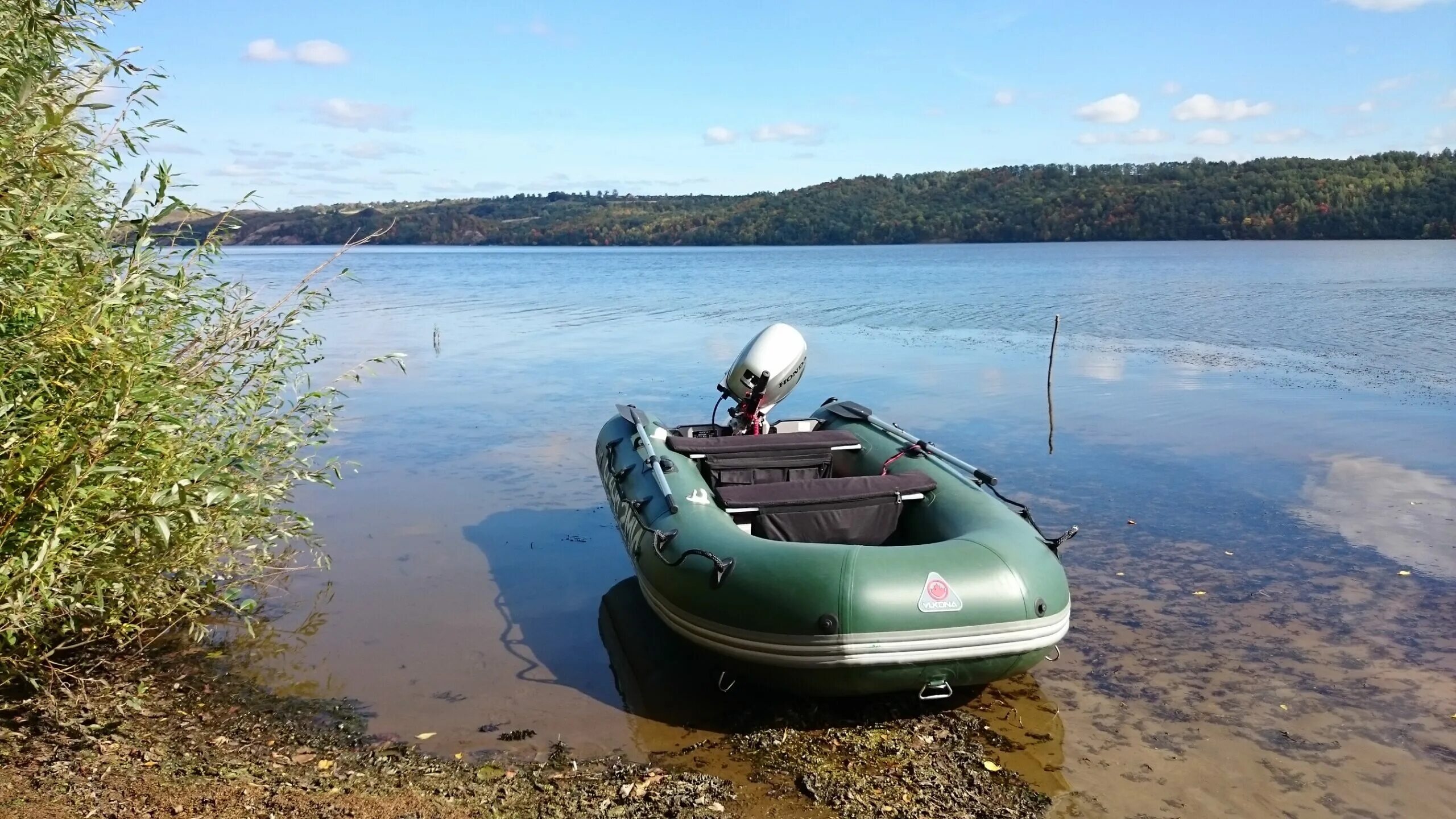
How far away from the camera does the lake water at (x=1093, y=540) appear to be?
4.32 meters

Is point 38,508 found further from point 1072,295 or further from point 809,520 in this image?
point 1072,295

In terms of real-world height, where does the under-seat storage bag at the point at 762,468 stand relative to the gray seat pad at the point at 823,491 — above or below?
below

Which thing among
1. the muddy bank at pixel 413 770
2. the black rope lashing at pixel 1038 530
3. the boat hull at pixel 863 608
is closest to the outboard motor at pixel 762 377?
the black rope lashing at pixel 1038 530

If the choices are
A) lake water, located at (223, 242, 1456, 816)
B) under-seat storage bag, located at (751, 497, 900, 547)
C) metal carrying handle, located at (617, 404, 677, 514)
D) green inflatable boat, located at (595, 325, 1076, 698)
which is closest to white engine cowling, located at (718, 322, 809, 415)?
metal carrying handle, located at (617, 404, 677, 514)

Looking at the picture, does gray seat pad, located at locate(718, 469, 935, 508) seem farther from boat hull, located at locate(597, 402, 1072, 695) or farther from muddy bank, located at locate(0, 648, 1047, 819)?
Answer: muddy bank, located at locate(0, 648, 1047, 819)

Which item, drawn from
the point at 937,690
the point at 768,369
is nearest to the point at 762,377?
the point at 768,369

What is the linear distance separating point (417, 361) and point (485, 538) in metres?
9.45

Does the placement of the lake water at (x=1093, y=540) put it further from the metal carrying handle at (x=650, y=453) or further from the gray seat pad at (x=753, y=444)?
the gray seat pad at (x=753, y=444)

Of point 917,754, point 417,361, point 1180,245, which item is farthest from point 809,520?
point 1180,245

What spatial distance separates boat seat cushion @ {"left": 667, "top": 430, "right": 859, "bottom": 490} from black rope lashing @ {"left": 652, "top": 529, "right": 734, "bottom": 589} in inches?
46.6

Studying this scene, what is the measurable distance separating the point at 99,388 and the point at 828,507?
322 cm

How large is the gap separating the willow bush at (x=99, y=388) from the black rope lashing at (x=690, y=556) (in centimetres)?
170

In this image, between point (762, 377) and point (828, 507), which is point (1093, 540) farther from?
point (828, 507)

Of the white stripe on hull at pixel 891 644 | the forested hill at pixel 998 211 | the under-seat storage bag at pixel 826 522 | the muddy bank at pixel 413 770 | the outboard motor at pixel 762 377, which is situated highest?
the forested hill at pixel 998 211
